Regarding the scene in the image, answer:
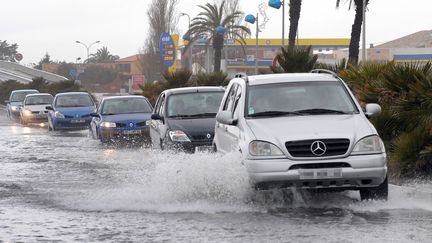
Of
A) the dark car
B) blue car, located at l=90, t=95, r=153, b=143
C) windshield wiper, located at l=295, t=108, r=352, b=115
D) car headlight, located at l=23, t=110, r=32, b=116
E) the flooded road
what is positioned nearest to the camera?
the flooded road

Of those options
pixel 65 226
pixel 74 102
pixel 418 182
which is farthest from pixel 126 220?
pixel 74 102

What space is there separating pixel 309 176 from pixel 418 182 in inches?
153

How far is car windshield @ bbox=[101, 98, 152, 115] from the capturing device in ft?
85.2

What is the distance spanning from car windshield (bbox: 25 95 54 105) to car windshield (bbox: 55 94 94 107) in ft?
25.0

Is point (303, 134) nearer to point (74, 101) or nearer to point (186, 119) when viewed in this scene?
point (186, 119)

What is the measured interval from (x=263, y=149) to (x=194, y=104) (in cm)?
834

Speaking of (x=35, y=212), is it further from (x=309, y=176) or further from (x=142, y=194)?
(x=309, y=176)

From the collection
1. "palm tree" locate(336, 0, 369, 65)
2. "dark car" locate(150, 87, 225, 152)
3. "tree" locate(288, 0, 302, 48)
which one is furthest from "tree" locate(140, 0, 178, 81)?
"dark car" locate(150, 87, 225, 152)

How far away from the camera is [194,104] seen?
1902 cm

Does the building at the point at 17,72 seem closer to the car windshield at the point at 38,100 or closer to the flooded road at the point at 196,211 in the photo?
the car windshield at the point at 38,100

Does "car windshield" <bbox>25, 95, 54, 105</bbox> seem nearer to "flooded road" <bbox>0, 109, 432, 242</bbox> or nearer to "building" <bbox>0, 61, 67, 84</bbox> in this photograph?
"flooded road" <bbox>0, 109, 432, 242</bbox>

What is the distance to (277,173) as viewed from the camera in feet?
34.7

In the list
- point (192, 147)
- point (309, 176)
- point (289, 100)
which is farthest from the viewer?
point (192, 147)

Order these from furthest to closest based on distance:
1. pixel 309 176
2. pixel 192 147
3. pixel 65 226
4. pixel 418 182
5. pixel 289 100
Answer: pixel 192 147 < pixel 418 182 < pixel 289 100 < pixel 309 176 < pixel 65 226
